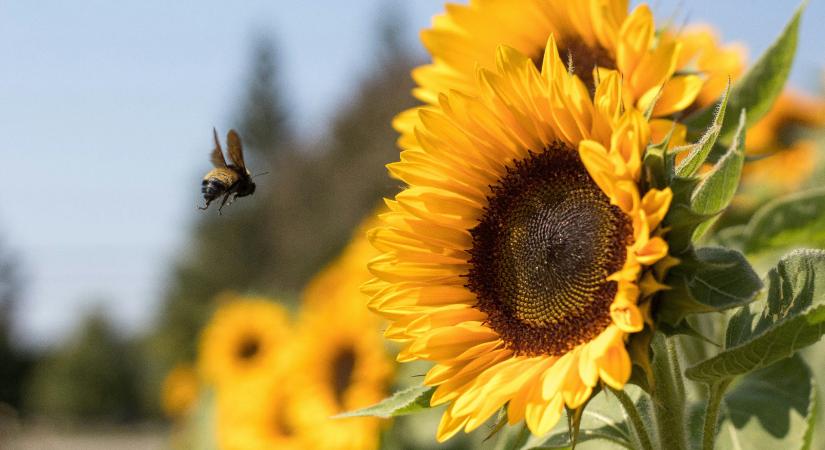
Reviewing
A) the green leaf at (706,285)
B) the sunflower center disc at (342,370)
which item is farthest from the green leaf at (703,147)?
the sunflower center disc at (342,370)

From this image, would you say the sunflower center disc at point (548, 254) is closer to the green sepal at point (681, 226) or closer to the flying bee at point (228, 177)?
the green sepal at point (681, 226)

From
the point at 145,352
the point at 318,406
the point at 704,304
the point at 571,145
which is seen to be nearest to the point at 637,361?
the point at 704,304

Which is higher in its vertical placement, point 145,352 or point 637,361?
point 637,361

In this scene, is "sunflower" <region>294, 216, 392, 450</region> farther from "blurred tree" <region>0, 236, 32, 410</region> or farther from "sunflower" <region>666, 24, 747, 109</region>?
"blurred tree" <region>0, 236, 32, 410</region>

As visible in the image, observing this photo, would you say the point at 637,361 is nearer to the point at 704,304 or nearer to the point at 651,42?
the point at 704,304

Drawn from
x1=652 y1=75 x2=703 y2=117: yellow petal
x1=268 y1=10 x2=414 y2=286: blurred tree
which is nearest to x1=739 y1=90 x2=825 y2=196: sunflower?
x1=652 y1=75 x2=703 y2=117: yellow petal

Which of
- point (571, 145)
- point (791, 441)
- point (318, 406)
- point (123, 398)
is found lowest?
point (123, 398)

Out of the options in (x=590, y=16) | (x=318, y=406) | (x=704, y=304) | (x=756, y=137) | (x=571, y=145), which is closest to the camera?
(x=704, y=304)
